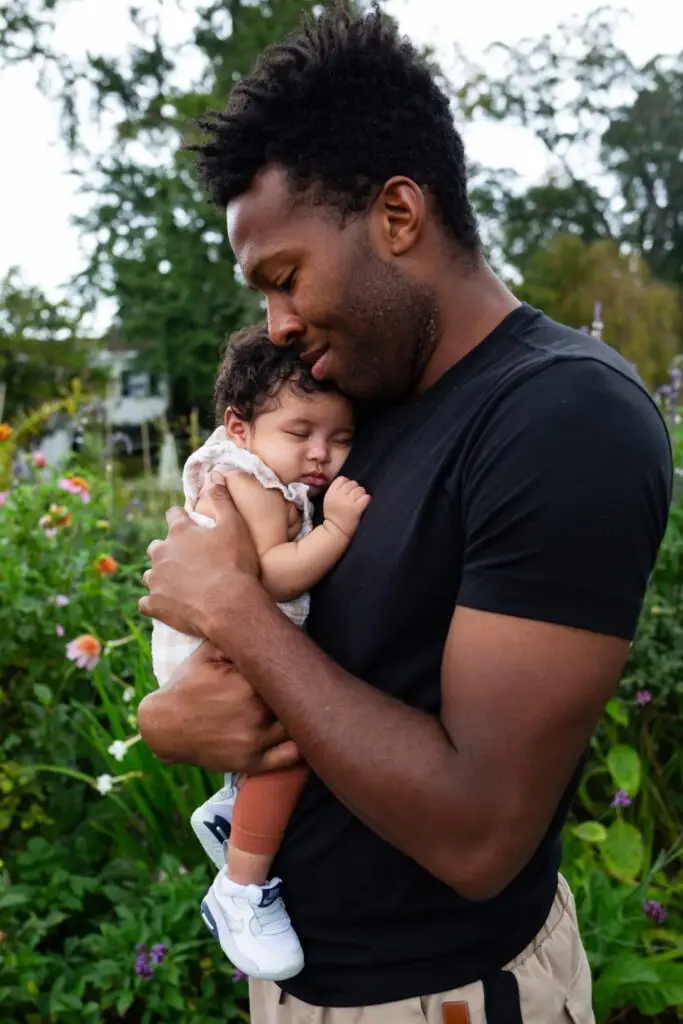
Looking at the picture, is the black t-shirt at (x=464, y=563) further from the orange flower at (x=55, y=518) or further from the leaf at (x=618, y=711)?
the orange flower at (x=55, y=518)

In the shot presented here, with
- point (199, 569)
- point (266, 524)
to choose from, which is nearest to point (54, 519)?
point (266, 524)

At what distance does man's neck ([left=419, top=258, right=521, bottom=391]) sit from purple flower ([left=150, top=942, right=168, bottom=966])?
4.99ft

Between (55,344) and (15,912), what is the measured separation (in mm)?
16188

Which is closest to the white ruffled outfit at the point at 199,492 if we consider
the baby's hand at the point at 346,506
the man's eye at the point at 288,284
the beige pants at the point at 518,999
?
the baby's hand at the point at 346,506

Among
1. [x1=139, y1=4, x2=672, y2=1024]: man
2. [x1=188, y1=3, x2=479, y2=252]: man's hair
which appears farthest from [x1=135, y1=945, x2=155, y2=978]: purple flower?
[x1=188, y1=3, x2=479, y2=252]: man's hair

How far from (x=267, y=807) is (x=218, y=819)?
28cm

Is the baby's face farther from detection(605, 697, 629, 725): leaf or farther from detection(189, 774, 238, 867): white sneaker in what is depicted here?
Answer: detection(605, 697, 629, 725): leaf

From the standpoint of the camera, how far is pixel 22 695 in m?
2.88

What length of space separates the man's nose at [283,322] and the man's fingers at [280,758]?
0.62 m

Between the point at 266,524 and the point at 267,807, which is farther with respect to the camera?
the point at 266,524

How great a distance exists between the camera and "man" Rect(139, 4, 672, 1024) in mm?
1119

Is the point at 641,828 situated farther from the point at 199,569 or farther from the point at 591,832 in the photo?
the point at 199,569

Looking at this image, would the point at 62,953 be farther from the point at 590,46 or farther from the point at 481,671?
the point at 590,46

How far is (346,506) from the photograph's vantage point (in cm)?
147
